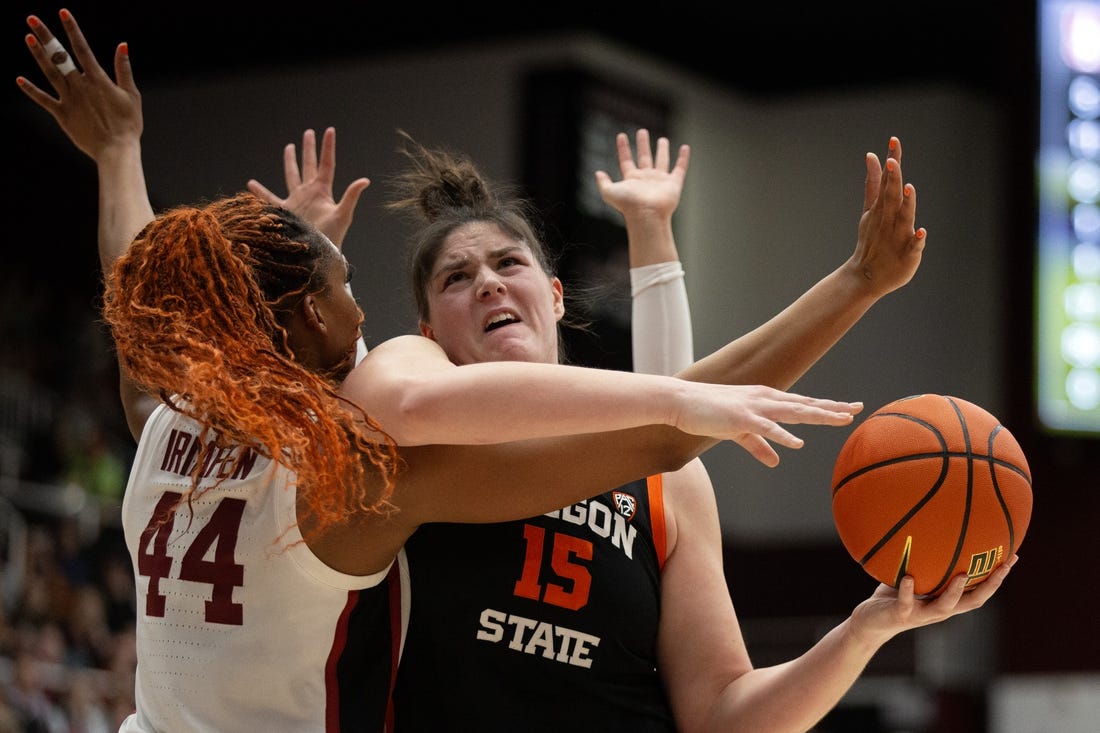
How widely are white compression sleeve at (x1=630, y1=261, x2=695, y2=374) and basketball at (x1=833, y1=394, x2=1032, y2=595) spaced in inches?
30.2

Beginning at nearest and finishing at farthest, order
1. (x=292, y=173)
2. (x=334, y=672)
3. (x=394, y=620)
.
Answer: (x=334, y=672), (x=394, y=620), (x=292, y=173)

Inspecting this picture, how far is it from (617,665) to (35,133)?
11.3m

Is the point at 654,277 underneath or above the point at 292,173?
underneath

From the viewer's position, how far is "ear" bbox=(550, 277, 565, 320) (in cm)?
325

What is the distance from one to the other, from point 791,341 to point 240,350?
36.9 inches

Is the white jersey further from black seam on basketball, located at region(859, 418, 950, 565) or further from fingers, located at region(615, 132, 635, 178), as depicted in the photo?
fingers, located at region(615, 132, 635, 178)

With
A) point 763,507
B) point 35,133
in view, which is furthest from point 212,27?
point 763,507

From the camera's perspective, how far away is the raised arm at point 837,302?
2520 mm

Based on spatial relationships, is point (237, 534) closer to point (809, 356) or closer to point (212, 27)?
point (809, 356)

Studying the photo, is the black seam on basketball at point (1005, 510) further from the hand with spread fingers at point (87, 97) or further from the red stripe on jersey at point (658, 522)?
the hand with spread fingers at point (87, 97)

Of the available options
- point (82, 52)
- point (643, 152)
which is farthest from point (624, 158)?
point (82, 52)

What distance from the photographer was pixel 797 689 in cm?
279

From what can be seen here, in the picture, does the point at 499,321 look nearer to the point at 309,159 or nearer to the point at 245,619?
the point at 245,619

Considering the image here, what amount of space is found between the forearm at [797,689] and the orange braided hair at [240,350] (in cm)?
90
